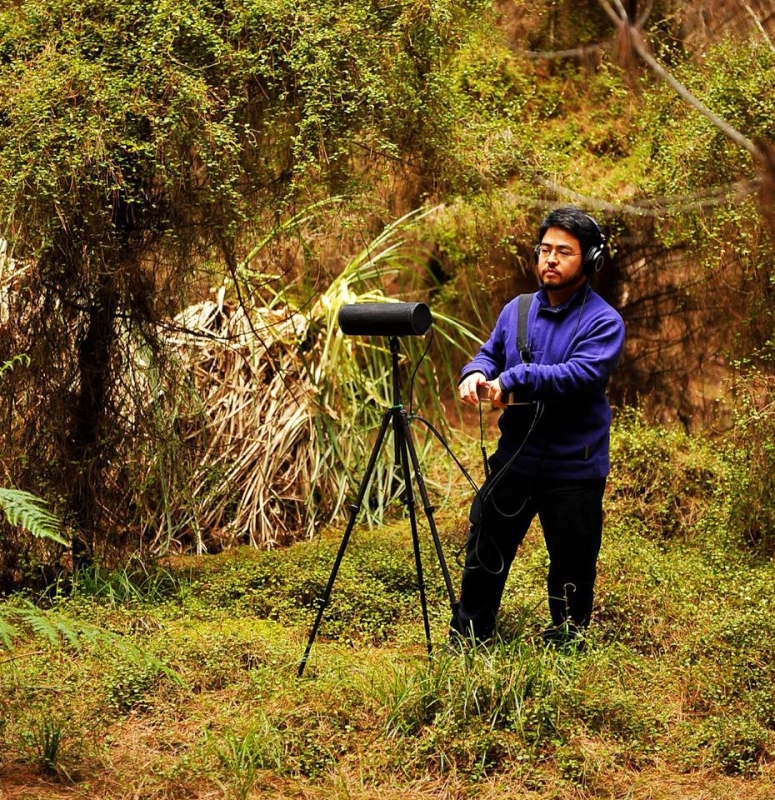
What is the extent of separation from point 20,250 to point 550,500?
2658 millimetres

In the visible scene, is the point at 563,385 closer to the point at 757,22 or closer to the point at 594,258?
the point at 594,258

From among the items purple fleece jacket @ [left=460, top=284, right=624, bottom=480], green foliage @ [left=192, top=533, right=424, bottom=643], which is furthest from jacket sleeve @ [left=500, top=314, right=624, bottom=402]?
green foliage @ [left=192, top=533, right=424, bottom=643]

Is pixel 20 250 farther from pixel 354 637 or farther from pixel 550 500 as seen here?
pixel 550 500

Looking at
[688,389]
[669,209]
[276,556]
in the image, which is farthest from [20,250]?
[688,389]

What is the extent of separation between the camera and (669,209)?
6.81 meters

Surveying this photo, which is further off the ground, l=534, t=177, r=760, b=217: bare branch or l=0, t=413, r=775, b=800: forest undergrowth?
l=534, t=177, r=760, b=217: bare branch

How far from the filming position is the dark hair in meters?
4.39

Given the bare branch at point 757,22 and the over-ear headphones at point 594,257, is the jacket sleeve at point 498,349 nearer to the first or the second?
the over-ear headphones at point 594,257

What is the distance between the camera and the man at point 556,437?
4.34m

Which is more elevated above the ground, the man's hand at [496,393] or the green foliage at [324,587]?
the man's hand at [496,393]

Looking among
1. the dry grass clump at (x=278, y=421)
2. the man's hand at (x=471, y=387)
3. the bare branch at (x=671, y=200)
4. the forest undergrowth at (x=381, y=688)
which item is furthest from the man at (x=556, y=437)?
the dry grass clump at (x=278, y=421)

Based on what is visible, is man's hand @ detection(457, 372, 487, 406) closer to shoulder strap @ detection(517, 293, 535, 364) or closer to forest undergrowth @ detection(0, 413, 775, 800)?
shoulder strap @ detection(517, 293, 535, 364)

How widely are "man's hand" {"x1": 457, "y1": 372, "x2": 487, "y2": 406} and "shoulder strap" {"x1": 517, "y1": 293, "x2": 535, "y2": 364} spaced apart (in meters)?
0.22

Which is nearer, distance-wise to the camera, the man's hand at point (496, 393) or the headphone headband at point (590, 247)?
the man's hand at point (496, 393)
